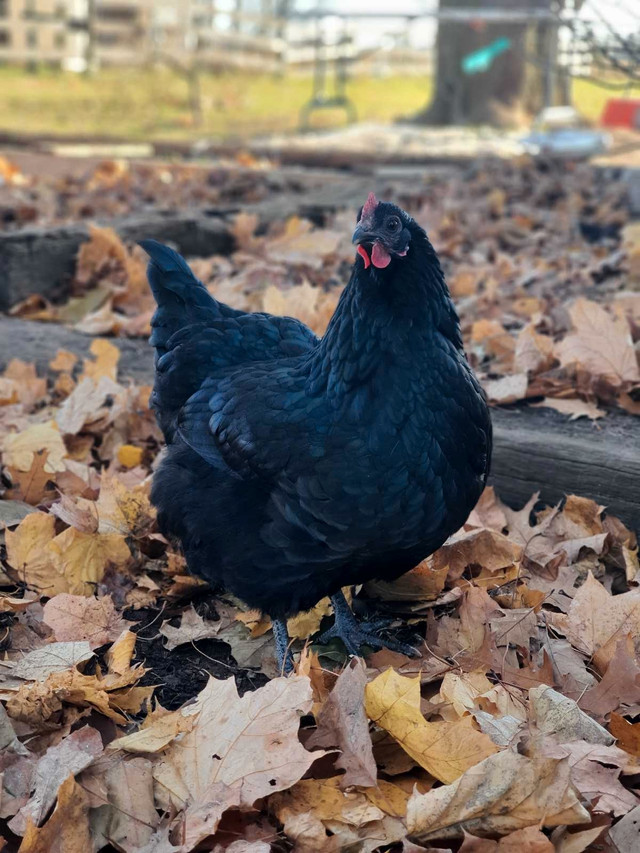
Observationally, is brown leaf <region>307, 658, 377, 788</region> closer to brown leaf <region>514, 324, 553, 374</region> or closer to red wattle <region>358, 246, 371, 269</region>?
red wattle <region>358, 246, 371, 269</region>

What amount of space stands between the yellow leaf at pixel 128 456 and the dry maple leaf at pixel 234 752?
56.0 inches

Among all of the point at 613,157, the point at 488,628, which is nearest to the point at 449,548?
the point at 488,628

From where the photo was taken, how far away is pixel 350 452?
217 cm

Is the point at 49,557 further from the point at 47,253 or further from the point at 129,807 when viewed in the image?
the point at 47,253

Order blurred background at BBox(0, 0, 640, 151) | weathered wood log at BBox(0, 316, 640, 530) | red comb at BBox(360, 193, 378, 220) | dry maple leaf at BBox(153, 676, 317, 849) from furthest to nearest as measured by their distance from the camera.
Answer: blurred background at BBox(0, 0, 640, 151), weathered wood log at BBox(0, 316, 640, 530), red comb at BBox(360, 193, 378, 220), dry maple leaf at BBox(153, 676, 317, 849)

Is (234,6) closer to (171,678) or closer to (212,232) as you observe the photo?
(212,232)

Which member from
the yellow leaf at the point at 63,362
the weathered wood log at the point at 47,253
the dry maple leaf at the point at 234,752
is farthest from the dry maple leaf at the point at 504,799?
the weathered wood log at the point at 47,253

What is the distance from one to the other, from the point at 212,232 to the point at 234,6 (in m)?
23.8

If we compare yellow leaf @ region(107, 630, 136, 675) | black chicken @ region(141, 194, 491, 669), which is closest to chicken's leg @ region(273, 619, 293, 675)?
black chicken @ region(141, 194, 491, 669)

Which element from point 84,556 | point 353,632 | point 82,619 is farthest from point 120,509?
point 353,632

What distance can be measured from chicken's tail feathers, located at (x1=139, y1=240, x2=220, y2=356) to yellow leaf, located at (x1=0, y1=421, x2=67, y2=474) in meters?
0.51

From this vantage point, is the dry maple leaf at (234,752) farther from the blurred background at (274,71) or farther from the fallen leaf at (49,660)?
the blurred background at (274,71)

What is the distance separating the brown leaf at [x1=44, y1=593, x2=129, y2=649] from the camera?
2357mm

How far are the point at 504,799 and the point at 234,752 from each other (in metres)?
0.51
